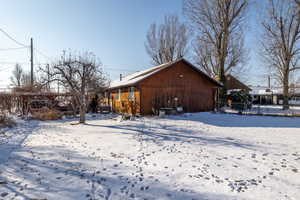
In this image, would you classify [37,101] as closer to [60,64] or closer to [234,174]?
[60,64]

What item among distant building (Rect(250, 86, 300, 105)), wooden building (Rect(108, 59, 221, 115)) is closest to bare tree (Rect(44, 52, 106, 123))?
wooden building (Rect(108, 59, 221, 115))

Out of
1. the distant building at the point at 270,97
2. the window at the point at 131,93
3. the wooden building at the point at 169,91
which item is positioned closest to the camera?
the wooden building at the point at 169,91

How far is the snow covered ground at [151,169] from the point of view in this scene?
120 inches

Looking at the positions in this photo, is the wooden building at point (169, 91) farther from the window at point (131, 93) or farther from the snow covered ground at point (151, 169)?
the snow covered ground at point (151, 169)

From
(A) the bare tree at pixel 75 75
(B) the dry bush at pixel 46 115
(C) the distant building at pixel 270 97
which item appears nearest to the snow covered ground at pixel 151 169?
(A) the bare tree at pixel 75 75

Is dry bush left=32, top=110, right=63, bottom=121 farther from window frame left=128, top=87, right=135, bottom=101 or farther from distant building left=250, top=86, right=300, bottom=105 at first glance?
distant building left=250, top=86, right=300, bottom=105

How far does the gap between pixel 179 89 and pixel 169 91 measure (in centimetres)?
101

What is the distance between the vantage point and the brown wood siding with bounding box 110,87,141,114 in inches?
542

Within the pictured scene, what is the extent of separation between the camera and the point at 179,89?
1486cm

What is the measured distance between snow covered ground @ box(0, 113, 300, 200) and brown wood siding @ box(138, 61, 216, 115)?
750 centimetres

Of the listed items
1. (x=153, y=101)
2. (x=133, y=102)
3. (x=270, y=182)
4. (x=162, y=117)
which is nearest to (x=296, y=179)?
(x=270, y=182)

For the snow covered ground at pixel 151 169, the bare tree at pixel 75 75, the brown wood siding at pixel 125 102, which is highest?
the bare tree at pixel 75 75

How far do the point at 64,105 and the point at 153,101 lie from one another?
7.93 m

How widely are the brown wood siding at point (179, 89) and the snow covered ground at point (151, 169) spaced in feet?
24.6
